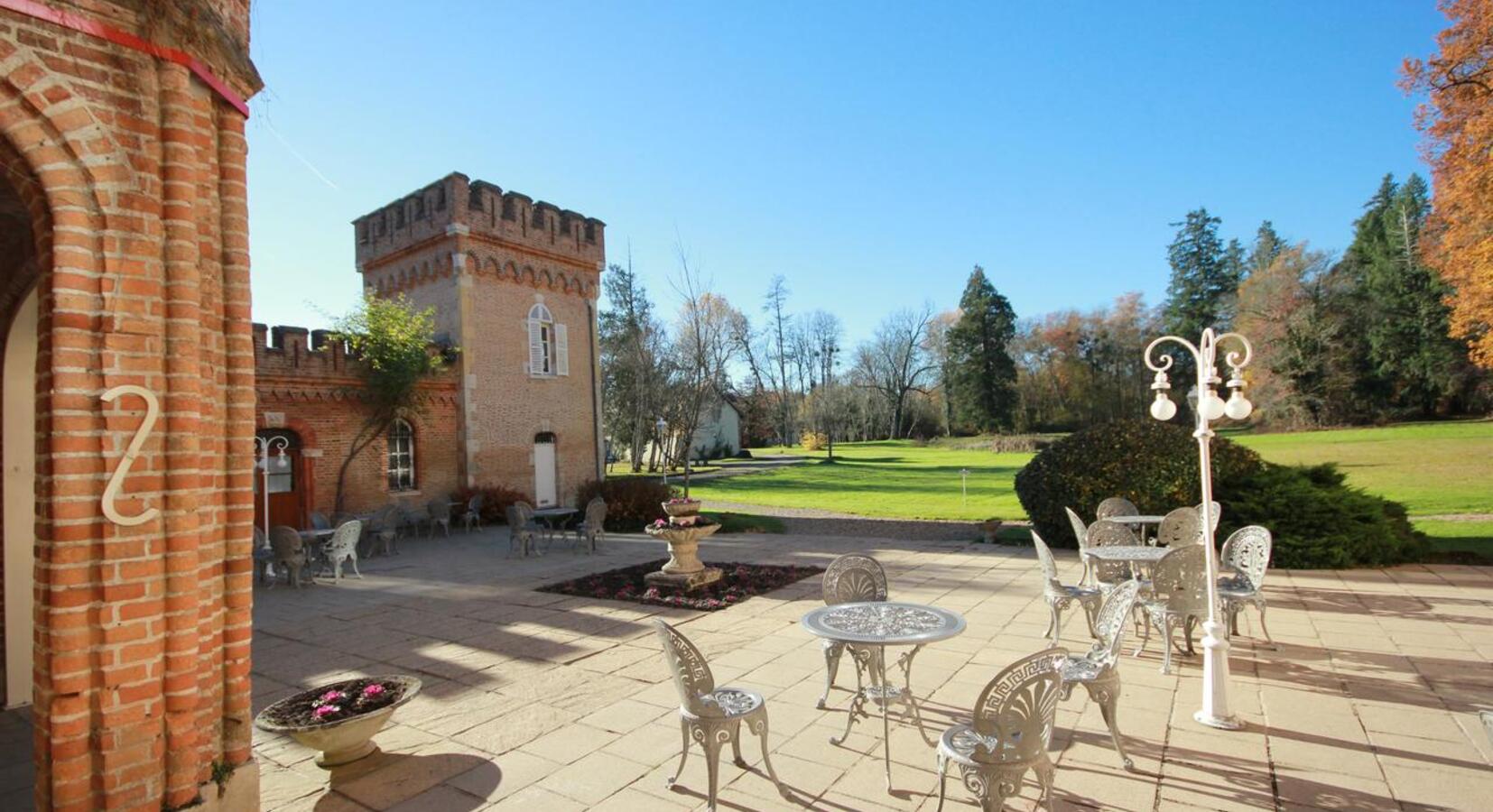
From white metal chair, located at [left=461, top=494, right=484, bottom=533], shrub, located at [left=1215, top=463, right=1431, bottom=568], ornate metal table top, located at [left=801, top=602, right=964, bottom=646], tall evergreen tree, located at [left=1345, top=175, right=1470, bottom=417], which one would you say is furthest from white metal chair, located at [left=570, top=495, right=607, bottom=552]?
tall evergreen tree, located at [left=1345, top=175, right=1470, bottom=417]

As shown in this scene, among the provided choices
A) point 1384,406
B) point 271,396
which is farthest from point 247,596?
point 1384,406

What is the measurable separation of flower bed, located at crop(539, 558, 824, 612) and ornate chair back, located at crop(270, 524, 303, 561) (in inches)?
148

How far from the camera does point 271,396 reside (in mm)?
14180

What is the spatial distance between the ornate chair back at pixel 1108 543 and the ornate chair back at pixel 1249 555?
0.91 m

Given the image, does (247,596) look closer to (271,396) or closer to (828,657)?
(828,657)

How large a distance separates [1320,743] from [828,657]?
2.87 meters

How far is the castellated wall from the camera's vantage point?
46.7 feet

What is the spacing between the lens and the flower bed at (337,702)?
155 inches

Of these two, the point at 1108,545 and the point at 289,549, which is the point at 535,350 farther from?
the point at 1108,545

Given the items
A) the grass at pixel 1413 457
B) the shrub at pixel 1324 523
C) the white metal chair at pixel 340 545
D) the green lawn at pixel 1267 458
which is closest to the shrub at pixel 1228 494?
the shrub at pixel 1324 523

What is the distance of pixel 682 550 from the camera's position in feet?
29.7

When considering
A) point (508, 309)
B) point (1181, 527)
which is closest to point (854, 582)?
point (1181, 527)

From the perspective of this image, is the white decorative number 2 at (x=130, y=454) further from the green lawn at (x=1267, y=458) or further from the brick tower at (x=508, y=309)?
the brick tower at (x=508, y=309)

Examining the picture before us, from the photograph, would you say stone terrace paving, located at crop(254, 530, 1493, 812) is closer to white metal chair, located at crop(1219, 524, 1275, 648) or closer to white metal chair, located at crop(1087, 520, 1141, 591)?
white metal chair, located at crop(1219, 524, 1275, 648)
